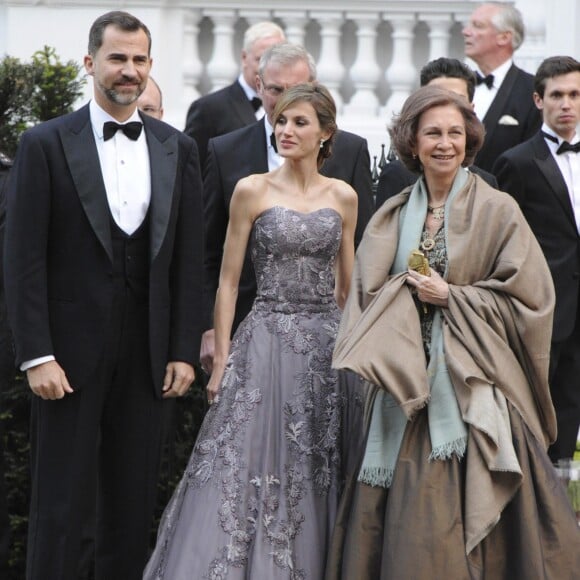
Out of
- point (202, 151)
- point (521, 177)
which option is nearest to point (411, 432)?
point (521, 177)

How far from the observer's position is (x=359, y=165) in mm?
7227

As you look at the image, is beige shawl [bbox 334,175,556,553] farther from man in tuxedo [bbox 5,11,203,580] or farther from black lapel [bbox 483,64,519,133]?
black lapel [bbox 483,64,519,133]

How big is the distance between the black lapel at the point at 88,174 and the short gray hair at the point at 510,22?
3371 millimetres

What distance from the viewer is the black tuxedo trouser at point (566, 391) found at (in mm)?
7898

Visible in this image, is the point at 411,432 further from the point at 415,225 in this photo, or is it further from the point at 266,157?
the point at 266,157

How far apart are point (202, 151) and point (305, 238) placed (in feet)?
6.06

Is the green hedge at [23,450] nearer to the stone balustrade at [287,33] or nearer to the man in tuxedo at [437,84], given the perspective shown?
the man in tuxedo at [437,84]

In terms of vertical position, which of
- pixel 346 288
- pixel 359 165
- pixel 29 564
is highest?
pixel 359 165

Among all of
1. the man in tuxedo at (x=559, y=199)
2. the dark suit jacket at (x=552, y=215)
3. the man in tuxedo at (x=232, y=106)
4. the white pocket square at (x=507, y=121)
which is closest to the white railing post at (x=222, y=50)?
the man in tuxedo at (x=232, y=106)

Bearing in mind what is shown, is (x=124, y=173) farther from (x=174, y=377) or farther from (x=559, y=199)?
(x=559, y=199)

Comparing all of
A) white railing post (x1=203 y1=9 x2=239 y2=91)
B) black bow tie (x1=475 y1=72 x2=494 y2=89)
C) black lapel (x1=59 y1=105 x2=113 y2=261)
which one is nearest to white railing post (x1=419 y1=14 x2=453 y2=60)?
black bow tie (x1=475 y1=72 x2=494 y2=89)

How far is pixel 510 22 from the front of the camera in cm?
896

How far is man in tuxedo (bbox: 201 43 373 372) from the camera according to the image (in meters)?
7.08

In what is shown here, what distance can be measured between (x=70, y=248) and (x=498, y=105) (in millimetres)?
3198
